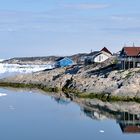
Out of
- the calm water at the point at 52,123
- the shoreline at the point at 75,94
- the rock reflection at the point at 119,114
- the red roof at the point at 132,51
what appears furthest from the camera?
the red roof at the point at 132,51

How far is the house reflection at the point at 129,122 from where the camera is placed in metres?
44.2

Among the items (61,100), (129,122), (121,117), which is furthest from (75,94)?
(129,122)

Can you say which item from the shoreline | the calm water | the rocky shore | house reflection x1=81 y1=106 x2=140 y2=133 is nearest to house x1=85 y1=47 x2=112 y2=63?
the rocky shore

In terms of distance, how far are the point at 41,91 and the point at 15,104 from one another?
18.1 metres

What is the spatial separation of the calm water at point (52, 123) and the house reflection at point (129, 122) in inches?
17.4

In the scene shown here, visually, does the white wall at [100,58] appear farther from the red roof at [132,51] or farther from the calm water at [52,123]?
the calm water at [52,123]

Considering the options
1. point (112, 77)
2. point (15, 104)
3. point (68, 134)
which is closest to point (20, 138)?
point (68, 134)

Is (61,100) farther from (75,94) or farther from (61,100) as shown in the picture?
(75,94)

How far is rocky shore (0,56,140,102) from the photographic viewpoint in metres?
64.4

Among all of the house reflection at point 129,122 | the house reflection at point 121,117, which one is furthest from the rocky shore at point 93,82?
the house reflection at point 129,122

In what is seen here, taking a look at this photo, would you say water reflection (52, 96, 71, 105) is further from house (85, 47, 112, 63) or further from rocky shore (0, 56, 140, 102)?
house (85, 47, 112, 63)

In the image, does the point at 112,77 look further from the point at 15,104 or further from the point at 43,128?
the point at 43,128

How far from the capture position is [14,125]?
44.8 m

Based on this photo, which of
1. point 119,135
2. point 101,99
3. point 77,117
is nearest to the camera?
point 119,135
